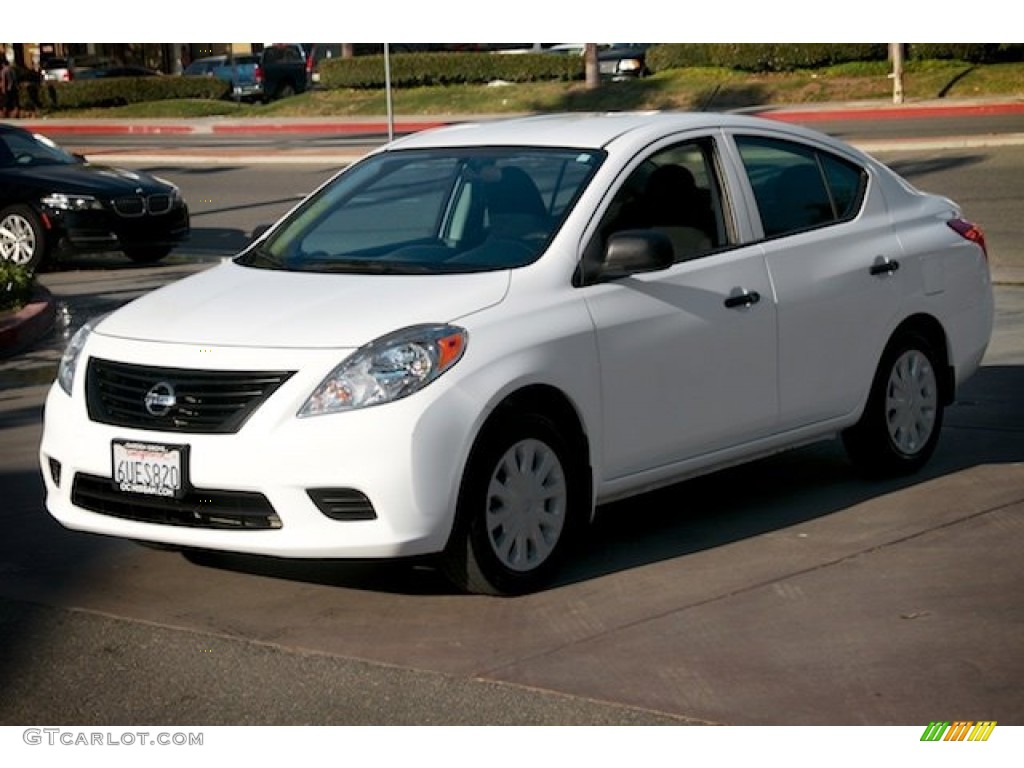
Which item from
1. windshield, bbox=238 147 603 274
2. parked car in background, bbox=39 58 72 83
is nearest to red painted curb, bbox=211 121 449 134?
parked car in background, bbox=39 58 72 83

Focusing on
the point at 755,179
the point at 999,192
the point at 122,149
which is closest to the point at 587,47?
the point at 122,149

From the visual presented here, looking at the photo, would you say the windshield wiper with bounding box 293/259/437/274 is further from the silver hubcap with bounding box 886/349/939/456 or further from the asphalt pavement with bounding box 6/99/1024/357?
the asphalt pavement with bounding box 6/99/1024/357

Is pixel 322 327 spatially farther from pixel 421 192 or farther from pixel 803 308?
pixel 803 308

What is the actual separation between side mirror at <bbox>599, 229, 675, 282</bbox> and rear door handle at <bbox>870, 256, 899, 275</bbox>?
54.2 inches

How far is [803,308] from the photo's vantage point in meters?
7.71

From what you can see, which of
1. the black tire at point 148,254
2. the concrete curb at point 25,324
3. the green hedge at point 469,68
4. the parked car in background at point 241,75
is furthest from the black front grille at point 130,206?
the parked car in background at point 241,75

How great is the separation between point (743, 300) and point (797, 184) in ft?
2.91

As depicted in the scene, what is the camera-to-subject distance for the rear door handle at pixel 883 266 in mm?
8094

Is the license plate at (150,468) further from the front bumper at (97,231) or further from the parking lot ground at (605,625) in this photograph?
the front bumper at (97,231)

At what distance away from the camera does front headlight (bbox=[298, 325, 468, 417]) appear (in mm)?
6270

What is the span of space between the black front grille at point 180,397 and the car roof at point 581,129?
1767 mm

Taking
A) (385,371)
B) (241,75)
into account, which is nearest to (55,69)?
(241,75)

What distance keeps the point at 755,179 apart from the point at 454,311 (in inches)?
72.5
